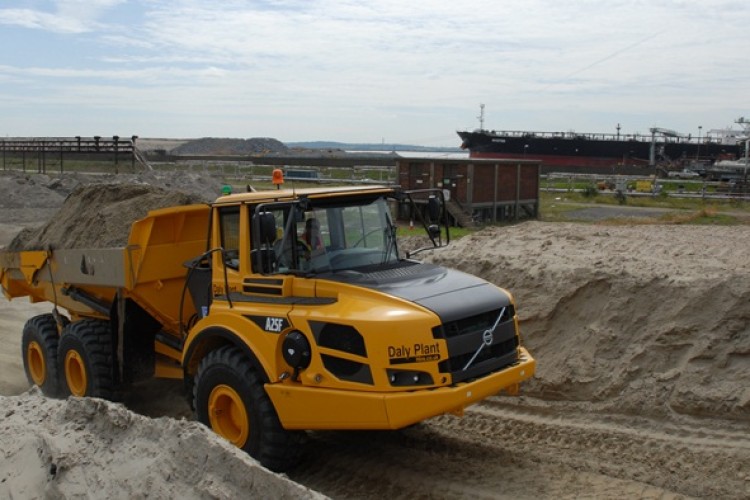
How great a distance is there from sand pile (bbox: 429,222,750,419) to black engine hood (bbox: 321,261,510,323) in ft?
7.93

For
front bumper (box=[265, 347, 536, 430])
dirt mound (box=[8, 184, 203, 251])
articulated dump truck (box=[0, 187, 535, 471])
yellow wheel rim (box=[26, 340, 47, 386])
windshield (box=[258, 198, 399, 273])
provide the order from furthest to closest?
yellow wheel rim (box=[26, 340, 47, 386]) → dirt mound (box=[8, 184, 203, 251]) → windshield (box=[258, 198, 399, 273]) → articulated dump truck (box=[0, 187, 535, 471]) → front bumper (box=[265, 347, 536, 430])

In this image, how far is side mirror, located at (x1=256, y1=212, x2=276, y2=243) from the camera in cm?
639

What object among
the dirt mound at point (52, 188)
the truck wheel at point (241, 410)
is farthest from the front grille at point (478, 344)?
the dirt mound at point (52, 188)

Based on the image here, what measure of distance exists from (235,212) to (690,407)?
15.6 feet

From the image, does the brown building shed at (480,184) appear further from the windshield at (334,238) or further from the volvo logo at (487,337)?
the volvo logo at (487,337)

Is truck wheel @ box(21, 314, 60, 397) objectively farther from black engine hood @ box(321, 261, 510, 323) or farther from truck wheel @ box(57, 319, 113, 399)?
black engine hood @ box(321, 261, 510, 323)

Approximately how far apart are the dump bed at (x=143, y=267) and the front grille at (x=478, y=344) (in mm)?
3409

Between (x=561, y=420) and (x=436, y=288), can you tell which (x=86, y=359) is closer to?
(x=436, y=288)

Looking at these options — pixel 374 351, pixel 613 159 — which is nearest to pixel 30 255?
pixel 374 351

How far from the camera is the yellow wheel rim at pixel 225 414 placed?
22.4 ft

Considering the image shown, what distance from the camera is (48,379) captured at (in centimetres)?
944

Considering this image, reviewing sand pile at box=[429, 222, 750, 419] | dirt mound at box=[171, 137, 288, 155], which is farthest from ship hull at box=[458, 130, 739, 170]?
sand pile at box=[429, 222, 750, 419]

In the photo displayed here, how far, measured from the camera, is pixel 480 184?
925 inches

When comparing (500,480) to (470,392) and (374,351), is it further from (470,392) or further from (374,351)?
(374,351)
